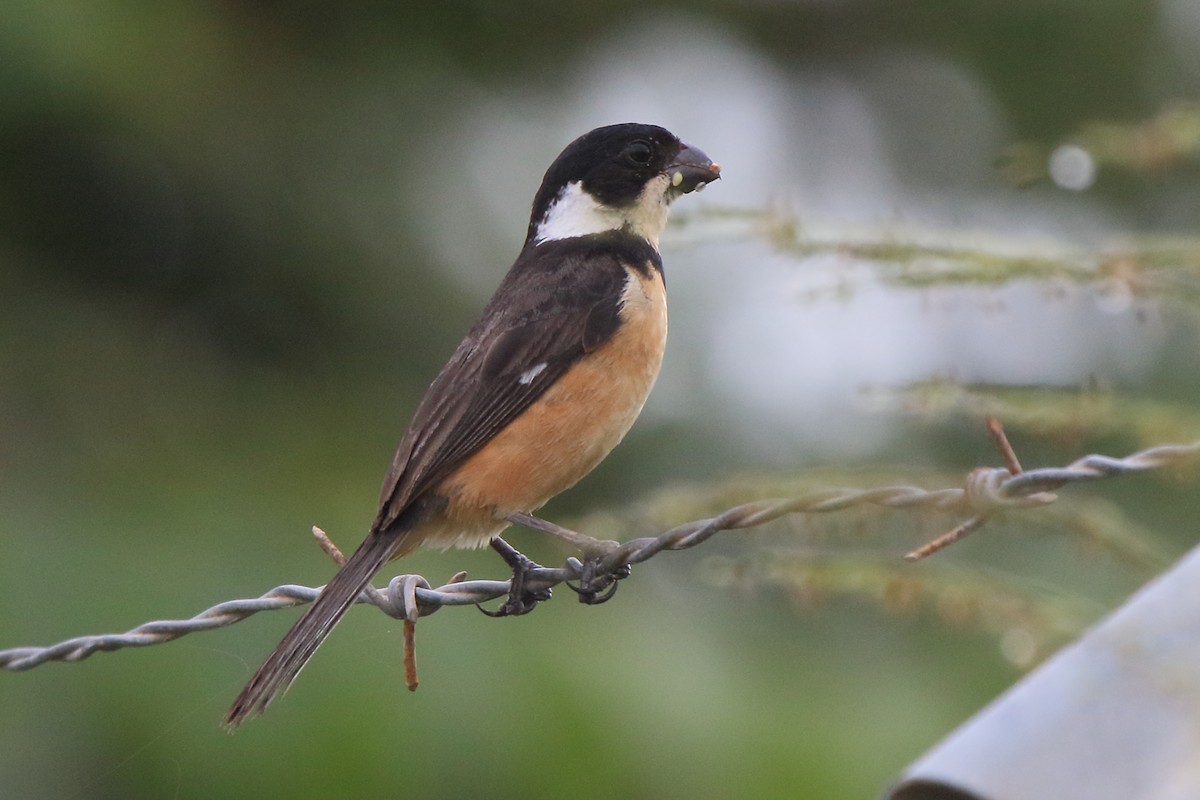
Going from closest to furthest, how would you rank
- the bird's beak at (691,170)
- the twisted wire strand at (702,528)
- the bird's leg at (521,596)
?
the twisted wire strand at (702,528) < the bird's leg at (521,596) < the bird's beak at (691,170)

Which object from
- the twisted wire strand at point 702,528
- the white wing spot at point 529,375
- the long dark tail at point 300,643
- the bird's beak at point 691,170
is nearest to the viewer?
the twisted wire strand at point 702,528

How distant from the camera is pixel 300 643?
131 inches

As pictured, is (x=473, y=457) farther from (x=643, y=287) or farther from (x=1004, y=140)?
(x=1004, y=140)

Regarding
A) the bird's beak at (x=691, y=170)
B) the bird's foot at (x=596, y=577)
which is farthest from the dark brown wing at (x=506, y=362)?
the bird's foot at (x=596, y=577)

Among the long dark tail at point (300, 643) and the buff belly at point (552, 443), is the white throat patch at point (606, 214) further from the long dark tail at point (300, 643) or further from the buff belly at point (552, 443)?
the long dark tail at point (300, 643)

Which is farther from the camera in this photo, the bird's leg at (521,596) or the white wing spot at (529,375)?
the white wing spot at (529,375)

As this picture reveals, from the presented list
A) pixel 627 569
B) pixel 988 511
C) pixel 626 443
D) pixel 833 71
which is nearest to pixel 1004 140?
pixel 833 71

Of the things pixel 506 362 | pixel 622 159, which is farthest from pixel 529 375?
pixel 622 159

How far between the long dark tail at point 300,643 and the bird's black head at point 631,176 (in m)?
1.38

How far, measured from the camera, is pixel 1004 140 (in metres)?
11.1

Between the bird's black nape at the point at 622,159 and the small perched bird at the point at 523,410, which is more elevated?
the bird's black nape at the point at 622,159

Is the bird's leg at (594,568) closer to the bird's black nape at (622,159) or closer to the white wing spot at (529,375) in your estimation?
the white wing spot at (529,375)

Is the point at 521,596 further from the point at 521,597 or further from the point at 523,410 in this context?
the point at 523,410

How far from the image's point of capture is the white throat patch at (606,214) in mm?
4375
